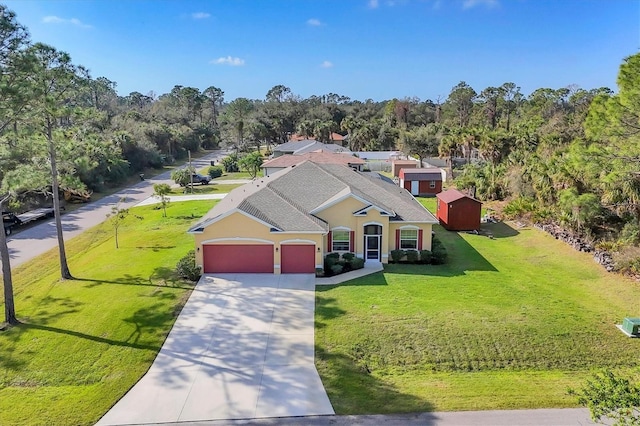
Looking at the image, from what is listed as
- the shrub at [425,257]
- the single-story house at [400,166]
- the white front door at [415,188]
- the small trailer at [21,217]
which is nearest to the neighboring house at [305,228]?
the shrub at [425,257]

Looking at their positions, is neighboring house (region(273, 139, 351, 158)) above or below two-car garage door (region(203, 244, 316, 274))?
above

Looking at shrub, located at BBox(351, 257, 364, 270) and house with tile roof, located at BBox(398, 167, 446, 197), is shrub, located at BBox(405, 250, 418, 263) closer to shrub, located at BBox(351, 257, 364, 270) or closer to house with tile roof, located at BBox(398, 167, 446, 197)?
shrub, located at BBox(351, 257, 364, 270)

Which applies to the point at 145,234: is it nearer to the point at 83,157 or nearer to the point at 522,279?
the point at 83,157

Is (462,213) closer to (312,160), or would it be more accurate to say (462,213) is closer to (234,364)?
(312,160)

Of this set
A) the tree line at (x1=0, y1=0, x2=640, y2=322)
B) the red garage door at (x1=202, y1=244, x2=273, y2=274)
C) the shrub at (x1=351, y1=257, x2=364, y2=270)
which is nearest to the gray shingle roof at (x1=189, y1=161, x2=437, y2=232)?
the red garage door at (x1=202, y1=244, x2=273, y2=274)

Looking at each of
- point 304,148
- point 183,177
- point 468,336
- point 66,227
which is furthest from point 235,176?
point 468,336

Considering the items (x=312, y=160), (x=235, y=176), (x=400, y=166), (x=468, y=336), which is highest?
(x=312, y=160)

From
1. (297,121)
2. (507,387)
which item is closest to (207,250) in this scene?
(507,387)

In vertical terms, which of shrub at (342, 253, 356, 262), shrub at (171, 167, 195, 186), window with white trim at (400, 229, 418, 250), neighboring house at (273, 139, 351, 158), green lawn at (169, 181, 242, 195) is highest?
neighboring house at (273, 139, 351, 158)
